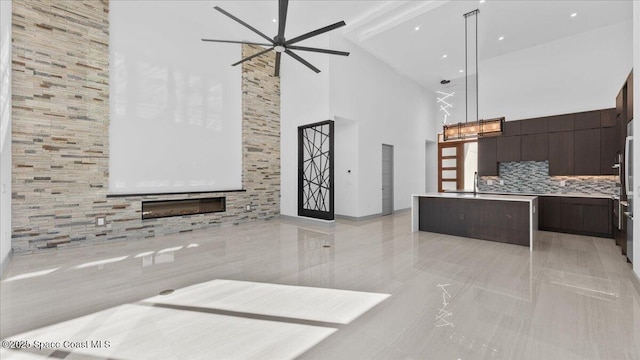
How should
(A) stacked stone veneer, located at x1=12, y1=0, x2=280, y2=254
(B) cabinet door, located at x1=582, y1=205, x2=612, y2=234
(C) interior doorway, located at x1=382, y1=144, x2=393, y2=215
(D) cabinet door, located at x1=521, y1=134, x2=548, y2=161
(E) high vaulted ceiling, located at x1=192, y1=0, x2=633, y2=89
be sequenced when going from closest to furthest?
(A) stacked stone veneer, located at x1=12, y1=0, x2=280, y2=254 < (B) cabinet door, located at x1=582, y1=205, x2=612, y2=234 < (E) high vaulted ceiling, located at x1=192, y1=0, x2=633, y2=89 < (D) cabinet door, located at x1=521, y1=134, x2=548, y2=161 < (C) interior doorway, located at x1=382, y1=144, x2=393, y2=215

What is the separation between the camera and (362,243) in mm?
4969

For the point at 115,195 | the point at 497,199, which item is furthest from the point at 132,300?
the point at 497,199

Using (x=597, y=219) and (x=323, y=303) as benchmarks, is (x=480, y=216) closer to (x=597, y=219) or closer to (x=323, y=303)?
(x=597, y=219)

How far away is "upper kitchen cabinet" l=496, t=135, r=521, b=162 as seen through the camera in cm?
667

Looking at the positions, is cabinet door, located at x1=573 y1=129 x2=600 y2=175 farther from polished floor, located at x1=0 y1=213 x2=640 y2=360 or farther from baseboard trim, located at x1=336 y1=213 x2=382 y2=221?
baseboard trim, located at x1=336 y1=213 x2=382 y2=221

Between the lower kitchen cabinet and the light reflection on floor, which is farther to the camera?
the lower kitchen cabinet

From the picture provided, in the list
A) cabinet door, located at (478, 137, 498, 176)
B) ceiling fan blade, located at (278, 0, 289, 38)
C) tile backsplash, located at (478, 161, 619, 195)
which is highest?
ceiling fan blade, located at (278, 0, 289, 38)

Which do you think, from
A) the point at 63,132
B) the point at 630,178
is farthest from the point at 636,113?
the point at 63,132

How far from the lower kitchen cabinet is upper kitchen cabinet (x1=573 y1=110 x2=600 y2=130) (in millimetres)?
1593

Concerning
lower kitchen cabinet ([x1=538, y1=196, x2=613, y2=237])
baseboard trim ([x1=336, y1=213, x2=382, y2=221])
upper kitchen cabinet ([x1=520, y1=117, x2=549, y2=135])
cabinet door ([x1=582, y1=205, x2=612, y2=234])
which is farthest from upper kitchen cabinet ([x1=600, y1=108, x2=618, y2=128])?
baseboard trim ([x1=336, y1=213, x2=382, y2=221])

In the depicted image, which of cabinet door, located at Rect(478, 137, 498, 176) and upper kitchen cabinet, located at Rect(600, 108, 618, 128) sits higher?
upper kitchen cabinet, located at Rect(600, 108, 618, 128)

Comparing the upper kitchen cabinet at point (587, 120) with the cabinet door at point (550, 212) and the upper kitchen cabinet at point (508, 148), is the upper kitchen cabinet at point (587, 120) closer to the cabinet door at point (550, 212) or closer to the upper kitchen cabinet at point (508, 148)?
the upper kitchen cabinet at point (508, 148)

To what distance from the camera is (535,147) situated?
253 inches

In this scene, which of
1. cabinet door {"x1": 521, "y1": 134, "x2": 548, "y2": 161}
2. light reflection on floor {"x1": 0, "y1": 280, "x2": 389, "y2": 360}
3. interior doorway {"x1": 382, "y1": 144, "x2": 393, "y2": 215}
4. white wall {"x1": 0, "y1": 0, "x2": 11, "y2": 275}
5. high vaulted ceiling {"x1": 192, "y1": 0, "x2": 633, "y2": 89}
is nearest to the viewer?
light reflection on floor {"x1": 0, "y1": 280, "x2": 389, "y2": 360}
